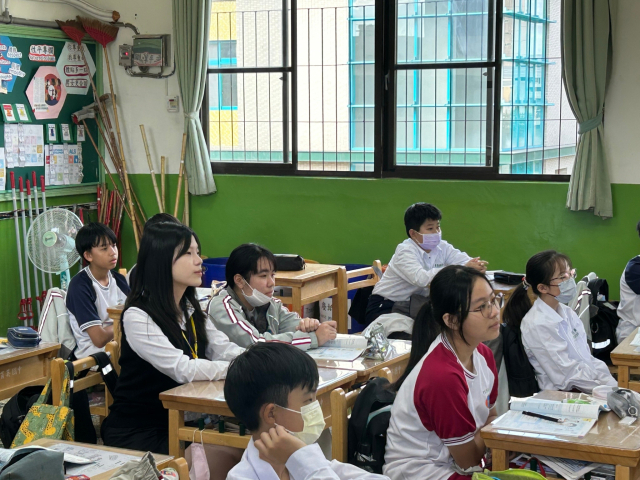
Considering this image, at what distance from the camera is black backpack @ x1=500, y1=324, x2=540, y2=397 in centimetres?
334

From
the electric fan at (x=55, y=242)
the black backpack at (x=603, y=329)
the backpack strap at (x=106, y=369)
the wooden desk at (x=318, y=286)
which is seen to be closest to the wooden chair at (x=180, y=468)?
the backpack strap at (x=106, y=369)

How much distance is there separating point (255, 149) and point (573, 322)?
3.67 metres

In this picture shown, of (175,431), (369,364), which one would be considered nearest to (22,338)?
(175,431)

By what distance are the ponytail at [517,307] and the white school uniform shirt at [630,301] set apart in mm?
1054

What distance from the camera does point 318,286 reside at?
16.4 ft

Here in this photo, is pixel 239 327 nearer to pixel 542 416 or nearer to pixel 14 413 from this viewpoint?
pixel 14 413

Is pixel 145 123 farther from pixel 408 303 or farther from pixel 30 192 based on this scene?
pixel 408 303

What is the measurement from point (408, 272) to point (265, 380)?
2.90 meters

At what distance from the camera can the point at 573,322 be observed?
11.6 feet

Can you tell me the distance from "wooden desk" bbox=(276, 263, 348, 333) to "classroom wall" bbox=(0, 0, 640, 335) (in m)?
1.10

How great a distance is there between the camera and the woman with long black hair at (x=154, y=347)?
2803mm

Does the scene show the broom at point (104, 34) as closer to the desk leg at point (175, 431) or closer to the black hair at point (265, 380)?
the desk leg at point (175, 431)

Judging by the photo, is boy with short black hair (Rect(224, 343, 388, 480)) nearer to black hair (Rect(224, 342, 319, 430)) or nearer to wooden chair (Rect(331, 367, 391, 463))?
black hair (Rect(224, 342, 319, 430))

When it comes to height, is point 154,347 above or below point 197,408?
above
